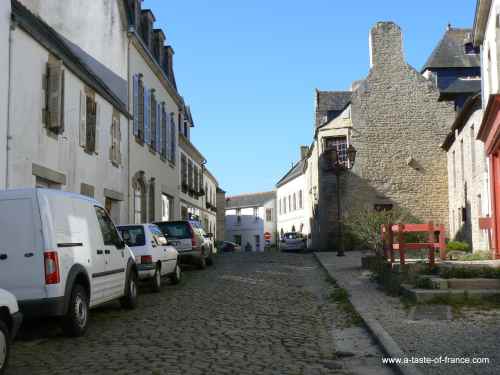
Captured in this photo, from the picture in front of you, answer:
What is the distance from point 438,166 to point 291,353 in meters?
26.9

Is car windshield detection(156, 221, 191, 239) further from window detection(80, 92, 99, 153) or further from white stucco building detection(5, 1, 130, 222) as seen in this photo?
window detection(80, 92, 99, 153)

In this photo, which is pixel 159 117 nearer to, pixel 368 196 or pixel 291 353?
pixel 368 196

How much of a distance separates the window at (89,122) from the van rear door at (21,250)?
29.2 ft

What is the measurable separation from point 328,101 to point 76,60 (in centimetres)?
2585

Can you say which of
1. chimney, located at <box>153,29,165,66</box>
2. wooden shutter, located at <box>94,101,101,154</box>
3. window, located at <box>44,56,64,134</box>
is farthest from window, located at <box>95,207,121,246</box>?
chimney, located at <box>153,29,165,66</box>

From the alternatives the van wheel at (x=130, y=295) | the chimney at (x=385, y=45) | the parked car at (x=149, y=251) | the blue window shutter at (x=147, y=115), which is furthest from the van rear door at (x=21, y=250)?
the chimney at (x=385, y=45)

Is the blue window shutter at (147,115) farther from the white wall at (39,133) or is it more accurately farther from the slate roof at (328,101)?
the slate roof at (328,101)

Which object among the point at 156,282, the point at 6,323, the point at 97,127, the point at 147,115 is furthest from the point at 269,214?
the point at 6,323

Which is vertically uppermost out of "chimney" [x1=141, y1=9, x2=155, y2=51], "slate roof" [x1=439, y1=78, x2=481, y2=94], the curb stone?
"chimney" [x1=141, y1=9, x2=155, y2=51]

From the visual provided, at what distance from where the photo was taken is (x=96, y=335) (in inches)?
299

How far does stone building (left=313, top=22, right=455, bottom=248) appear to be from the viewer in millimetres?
31484

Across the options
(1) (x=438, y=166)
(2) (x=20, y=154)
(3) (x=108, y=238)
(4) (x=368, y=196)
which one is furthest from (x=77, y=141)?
(1) (x=438, y=166)

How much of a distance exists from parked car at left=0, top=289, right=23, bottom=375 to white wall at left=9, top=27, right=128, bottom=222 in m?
6.49

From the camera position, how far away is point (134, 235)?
12422mm
